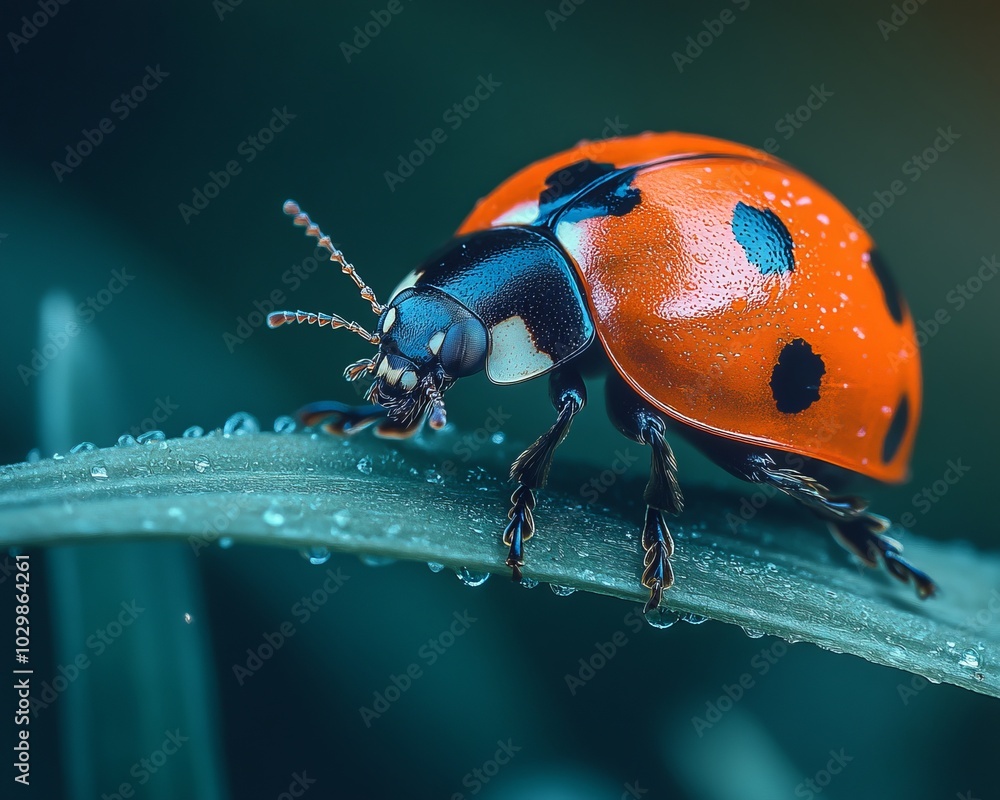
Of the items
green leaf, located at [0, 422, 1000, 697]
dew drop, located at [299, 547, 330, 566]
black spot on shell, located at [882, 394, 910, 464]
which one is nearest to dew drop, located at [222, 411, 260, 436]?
green leaf, located at [0, 422, 1000, 697]

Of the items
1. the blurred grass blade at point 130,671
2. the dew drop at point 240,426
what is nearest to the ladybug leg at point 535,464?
the dew drop at point 240,426

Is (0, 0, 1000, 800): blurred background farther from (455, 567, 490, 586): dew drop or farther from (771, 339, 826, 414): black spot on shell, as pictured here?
(455, 567, 490, 586): dew drop

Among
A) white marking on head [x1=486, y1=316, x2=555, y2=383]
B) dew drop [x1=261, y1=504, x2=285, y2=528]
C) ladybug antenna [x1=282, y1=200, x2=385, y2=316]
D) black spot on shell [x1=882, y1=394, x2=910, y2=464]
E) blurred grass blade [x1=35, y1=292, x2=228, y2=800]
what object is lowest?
blurred grass blade [x1=35, y1=292, x2=228, y2=800]

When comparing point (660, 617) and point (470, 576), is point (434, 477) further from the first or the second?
point (660, 617)

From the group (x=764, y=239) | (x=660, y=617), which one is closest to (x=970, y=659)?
(x=660, y=617)

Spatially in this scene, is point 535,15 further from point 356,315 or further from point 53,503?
point 53,503

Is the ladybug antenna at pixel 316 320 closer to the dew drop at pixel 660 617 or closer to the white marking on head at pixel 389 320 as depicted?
the white marking on head at pixel 389 320

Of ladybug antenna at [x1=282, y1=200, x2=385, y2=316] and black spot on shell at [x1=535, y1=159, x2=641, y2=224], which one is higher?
black spot on shell at [x1=535, y1=159, x2=641, y2=224]
